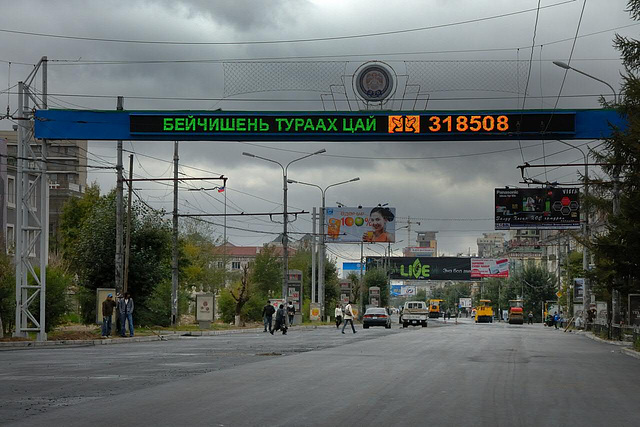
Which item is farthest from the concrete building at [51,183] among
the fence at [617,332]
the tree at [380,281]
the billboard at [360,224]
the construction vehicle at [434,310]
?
the construction vehicle at [434,310]

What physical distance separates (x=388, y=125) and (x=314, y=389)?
50.3 feet

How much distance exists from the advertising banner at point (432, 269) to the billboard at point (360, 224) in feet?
138

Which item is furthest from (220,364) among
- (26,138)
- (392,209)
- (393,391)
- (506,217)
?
(392,209)

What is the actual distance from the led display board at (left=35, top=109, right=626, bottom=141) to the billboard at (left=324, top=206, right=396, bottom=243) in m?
57.6

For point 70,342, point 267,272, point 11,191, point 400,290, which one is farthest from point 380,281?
point 70,342

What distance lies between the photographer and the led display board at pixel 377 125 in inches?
1161

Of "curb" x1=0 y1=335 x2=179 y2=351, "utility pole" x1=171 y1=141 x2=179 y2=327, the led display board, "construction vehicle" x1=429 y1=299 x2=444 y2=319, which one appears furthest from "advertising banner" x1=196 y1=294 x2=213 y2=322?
"construction vehicle" x1=429 y1=299 x2=444 y2=319

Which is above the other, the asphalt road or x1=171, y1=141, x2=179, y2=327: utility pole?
x1=171, y1=141, x2=179, y2=327: utility pole

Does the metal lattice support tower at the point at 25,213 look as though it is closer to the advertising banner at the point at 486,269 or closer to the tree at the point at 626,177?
the tree at the point at 626,177

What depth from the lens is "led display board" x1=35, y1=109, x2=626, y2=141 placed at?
96.8 feet

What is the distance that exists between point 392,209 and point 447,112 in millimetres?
59820

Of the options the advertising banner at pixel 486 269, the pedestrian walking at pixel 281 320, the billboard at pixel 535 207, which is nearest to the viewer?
Result: the pedestrian walking at pixel 281 320

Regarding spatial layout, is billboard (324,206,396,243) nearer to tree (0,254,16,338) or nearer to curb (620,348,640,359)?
tree (0,254,16,338)

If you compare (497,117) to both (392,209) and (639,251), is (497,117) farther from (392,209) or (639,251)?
(392,209)
